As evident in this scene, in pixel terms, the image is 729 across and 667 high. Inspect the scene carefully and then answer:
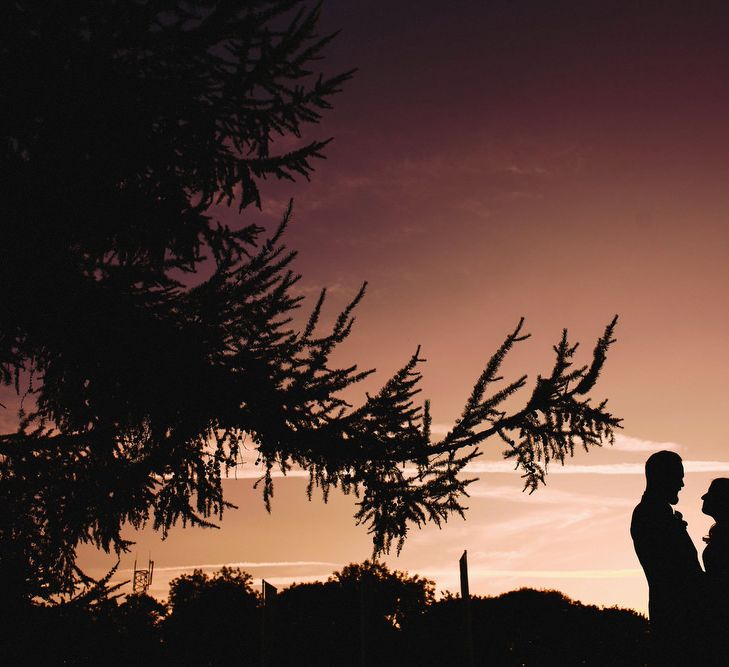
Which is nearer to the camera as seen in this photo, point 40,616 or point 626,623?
point 40,616

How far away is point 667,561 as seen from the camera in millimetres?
4473

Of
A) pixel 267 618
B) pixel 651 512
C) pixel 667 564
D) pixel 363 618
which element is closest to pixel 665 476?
pixel 651 512

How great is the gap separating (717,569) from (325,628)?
127 feet

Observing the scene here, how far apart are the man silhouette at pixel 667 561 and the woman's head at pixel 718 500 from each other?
1.08 ft

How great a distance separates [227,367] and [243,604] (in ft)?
179

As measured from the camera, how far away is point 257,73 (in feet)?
14.1

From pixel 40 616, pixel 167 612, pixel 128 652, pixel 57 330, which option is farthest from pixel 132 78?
pixel 167 612

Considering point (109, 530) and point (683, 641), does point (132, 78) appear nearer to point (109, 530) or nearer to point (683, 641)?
point (109, 530)

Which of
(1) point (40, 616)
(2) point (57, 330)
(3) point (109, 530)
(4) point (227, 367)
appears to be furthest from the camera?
(3) point (109, 530)

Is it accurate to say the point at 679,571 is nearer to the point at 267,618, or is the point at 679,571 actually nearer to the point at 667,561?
the point at 667,561

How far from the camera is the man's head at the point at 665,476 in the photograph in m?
4.68

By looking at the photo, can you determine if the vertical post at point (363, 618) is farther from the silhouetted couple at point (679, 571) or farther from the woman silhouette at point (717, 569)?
the woman silhouette at point (717, 569)

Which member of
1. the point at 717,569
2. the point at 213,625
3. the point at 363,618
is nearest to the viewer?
the point at 717,569

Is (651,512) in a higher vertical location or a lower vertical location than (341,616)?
higher
